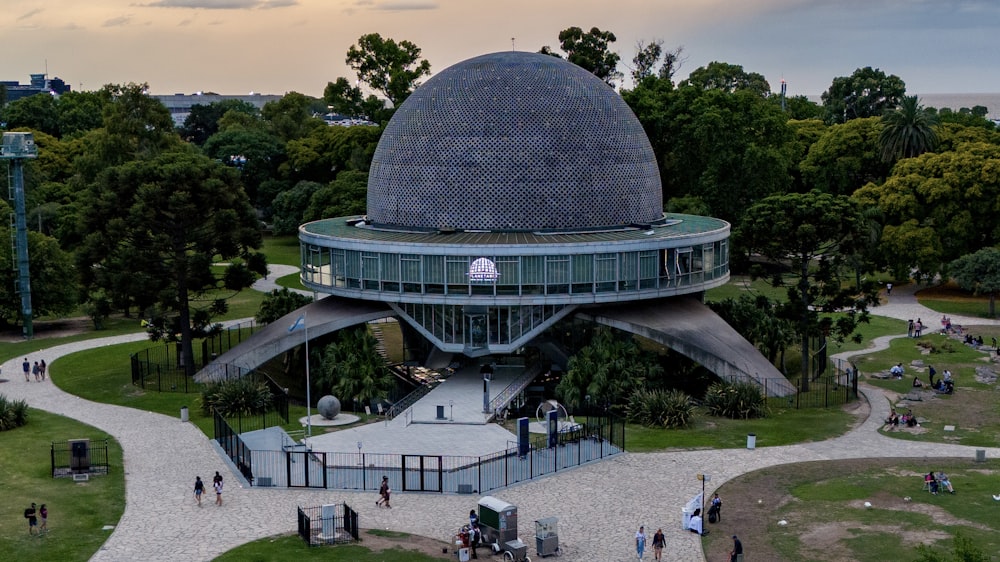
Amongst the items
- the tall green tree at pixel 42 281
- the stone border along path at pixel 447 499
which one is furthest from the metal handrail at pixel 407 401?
the tall green tree at pixel 42 281

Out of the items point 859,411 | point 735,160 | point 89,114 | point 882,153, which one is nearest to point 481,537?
point 859,411

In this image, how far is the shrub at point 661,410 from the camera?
5044 cm

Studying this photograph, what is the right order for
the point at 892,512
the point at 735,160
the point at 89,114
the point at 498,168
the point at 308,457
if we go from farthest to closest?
the point at 89,114
the point at 735,160
the point at 498,168
the point at 308,457
the point at 892,512

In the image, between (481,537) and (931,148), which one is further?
(931,148)

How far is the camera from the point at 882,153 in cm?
10012

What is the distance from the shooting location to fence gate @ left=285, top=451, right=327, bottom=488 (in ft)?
140

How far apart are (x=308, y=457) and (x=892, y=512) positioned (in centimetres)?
2112

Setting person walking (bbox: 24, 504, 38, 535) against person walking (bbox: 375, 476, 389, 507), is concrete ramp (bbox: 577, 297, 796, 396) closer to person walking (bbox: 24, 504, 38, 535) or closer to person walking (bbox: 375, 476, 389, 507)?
person walking (bbox: 375, 476, 389, 507)

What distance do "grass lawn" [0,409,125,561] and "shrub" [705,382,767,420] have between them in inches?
1024

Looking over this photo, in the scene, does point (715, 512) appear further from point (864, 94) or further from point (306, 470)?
point (864, 94)

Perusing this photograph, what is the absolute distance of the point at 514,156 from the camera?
61.3 m

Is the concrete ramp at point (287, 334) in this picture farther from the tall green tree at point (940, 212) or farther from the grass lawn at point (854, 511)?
the tall green tree at point (940, 212)

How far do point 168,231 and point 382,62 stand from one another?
213ft

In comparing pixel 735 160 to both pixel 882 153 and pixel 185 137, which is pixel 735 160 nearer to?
pixel 882 153
